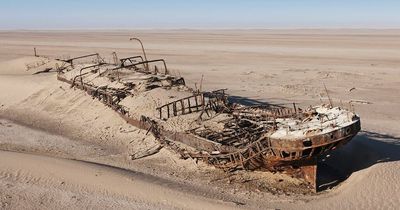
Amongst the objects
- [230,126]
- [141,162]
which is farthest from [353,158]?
[141,162]

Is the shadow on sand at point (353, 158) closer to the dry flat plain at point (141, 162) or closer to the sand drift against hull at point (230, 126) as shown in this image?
the dry flat plain at point (141, 162)

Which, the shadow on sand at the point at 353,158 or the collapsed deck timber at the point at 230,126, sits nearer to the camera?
the collapsed deck timber at the point at 230,126

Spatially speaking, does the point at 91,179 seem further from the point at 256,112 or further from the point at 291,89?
the point at 291,89

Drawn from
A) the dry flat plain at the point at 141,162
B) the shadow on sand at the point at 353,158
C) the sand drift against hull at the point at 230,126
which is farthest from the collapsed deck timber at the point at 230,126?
the shadow on sand at the point at 353,158

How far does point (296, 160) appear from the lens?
Result: 371 inches

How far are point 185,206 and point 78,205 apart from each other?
6.16 feet

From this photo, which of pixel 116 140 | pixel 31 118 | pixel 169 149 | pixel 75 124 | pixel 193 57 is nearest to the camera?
pixel 169 149

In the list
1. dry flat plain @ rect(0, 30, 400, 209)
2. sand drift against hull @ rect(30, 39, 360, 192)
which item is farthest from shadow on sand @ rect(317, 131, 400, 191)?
sand drift against hull @ rect(30, 39, 360, 192)

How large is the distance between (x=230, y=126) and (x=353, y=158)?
2.81 metres

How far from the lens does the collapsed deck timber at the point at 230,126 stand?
30.0 feet

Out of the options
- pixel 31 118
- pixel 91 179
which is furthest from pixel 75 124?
pixel 91 179

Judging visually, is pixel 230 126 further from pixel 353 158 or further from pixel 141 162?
pixel 353 158

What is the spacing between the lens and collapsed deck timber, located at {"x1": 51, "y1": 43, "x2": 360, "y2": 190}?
30.0 feet

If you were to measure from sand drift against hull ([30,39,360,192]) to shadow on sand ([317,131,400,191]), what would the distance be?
906 millimetres
